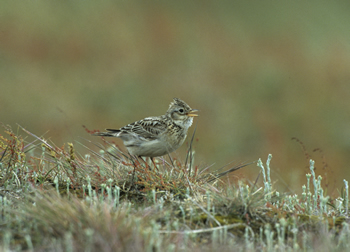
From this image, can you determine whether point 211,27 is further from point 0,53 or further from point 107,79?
point 0,53

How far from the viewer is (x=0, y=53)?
1708 centimetres

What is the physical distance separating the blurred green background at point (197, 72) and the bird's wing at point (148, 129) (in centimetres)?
484

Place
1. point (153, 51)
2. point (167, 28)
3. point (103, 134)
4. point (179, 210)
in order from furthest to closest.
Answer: point (167, 28)
point (153, 51)
point (103, 134)
point (179, 210)

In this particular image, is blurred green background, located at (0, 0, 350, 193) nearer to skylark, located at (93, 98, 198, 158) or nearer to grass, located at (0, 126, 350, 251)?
skylark, located at (93, 98, 198, 158)

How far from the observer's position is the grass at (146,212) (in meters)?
3.85

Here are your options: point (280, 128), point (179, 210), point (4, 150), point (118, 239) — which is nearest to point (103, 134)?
point (4, 150)

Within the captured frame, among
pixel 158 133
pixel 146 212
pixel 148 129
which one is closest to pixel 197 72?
pixel 148 129

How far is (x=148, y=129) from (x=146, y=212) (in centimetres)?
276

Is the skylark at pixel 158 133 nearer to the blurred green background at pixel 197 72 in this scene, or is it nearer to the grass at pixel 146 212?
the grass at pixel 146 212

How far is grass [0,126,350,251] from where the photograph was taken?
152 inches

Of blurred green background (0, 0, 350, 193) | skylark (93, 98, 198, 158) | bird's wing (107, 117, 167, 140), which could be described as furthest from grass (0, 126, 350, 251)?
blurred green background (0, 0, 350, 193)

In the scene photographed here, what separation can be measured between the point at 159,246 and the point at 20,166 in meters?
2.63

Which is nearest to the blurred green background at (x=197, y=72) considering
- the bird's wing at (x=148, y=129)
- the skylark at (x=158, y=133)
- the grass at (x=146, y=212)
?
the bird's wing at (x=148, y=129)

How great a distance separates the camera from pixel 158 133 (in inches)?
275
